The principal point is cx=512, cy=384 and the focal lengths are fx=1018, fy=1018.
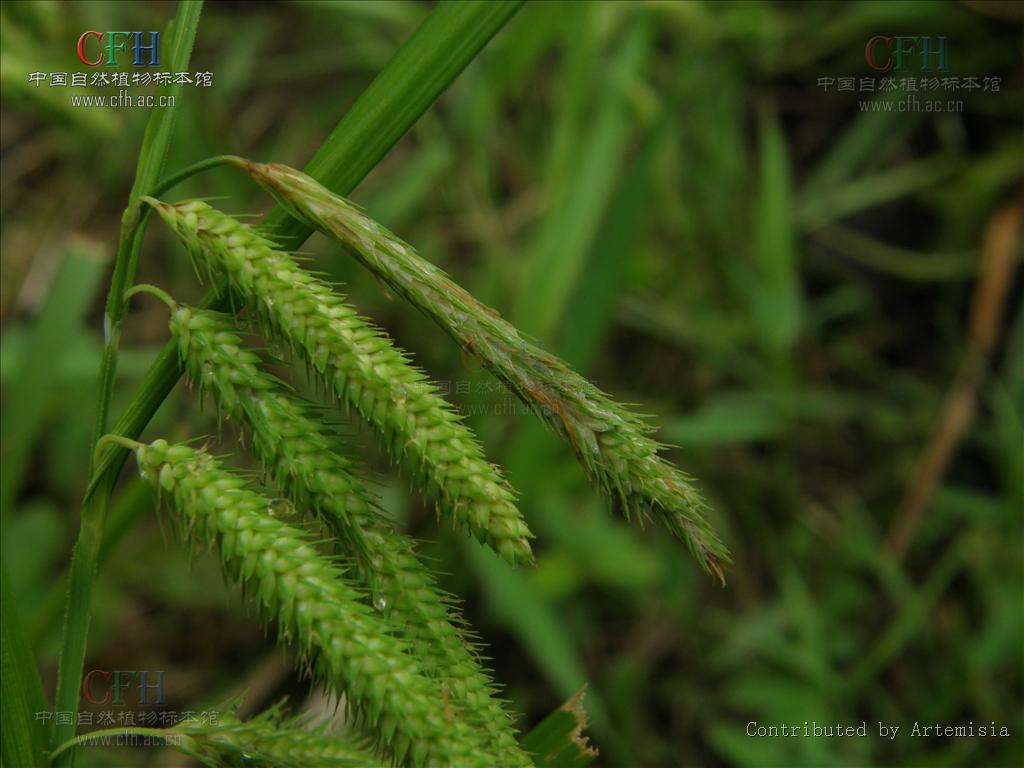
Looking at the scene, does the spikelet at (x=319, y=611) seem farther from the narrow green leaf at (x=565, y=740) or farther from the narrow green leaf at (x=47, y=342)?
the narrow green leaf at (x=47, y=342)

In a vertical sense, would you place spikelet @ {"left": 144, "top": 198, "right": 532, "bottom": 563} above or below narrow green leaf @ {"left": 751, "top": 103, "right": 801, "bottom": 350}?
below

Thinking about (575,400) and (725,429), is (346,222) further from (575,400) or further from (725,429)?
(725,429)

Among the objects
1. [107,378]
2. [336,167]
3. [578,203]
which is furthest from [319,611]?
[578,203]

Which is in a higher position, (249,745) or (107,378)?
(107,378)

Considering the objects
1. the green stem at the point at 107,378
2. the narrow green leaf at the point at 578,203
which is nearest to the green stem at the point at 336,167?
the green stem at the point at 107,378

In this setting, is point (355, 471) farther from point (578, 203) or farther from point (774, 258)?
point (774, 258)

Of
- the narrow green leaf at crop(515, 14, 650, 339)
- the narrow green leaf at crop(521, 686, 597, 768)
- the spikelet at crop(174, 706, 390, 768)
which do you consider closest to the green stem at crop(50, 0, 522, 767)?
the spikelet at crop(174, 706, 390, 768)

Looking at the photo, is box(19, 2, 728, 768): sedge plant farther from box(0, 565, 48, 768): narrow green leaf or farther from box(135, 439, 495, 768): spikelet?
box(0, 565, 48, 768): narrow green leaf
